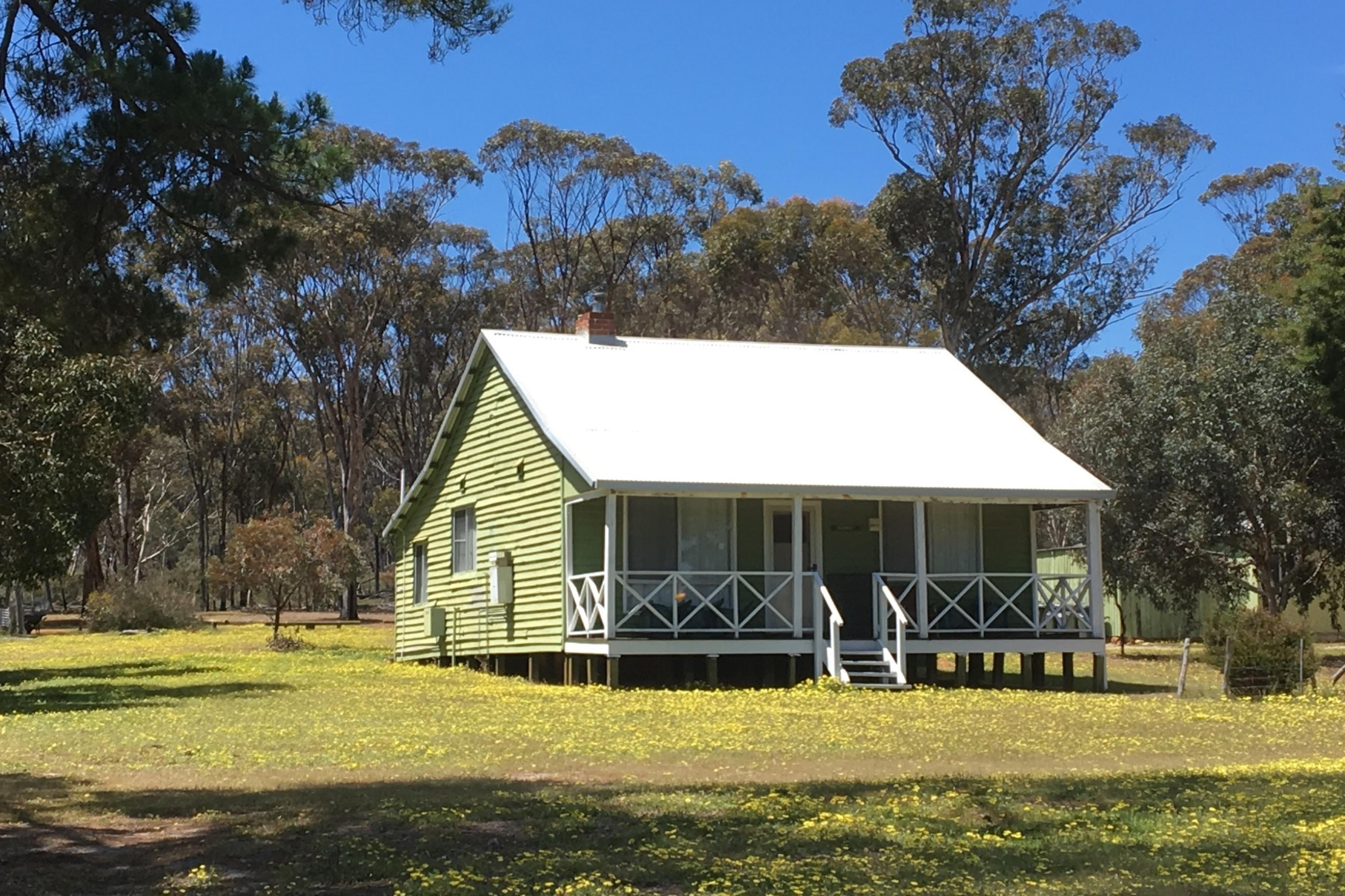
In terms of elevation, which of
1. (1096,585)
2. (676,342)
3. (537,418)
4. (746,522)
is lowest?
(1096,585)

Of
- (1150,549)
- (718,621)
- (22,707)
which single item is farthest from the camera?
(1150,549)

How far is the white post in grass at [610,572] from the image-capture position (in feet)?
75.7

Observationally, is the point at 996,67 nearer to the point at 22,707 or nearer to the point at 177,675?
the point at 177,675

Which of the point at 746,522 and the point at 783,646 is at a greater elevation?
the point at 746,522

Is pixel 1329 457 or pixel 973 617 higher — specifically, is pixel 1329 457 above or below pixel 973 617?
above

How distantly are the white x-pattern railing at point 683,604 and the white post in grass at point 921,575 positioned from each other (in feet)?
5.68

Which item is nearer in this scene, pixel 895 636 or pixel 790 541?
pixel 895 636

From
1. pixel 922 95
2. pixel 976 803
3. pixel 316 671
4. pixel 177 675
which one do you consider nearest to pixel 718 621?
pixel 316 671

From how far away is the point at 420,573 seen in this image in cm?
3219

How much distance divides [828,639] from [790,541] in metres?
1.92

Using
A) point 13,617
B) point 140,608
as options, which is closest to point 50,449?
point 140,608

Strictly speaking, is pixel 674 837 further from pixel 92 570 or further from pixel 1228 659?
pixel 92 570

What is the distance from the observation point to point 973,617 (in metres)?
25.6

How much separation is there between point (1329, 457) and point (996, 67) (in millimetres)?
20168
